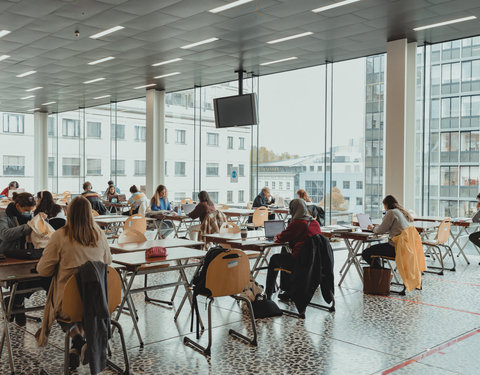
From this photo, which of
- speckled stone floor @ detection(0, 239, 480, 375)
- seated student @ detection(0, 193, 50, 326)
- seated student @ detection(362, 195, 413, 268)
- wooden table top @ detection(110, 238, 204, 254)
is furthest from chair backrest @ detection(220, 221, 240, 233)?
seated student @ detection(0, 193, 50, 326)

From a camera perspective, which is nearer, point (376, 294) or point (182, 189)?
point (376, 294)

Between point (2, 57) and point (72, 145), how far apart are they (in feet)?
29.4

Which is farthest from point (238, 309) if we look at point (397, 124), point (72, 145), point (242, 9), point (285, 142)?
point (72, 145)

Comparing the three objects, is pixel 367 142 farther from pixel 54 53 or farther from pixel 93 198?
pixel 54 53

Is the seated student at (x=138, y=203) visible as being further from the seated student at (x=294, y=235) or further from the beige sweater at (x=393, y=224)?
the beige sweater at (x=393, y=224)

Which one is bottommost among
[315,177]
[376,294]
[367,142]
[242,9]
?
[376,294]

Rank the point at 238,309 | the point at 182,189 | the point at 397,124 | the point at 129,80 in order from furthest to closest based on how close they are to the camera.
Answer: the point at 182,189 → the point at 129,80 → the point at 397,124 → the point at 238,309

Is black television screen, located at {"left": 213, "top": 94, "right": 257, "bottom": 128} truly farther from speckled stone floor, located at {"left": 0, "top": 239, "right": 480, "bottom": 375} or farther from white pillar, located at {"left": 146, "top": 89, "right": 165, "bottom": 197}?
speckled stone floor, located at {"left": 0, "top": 239, "right": 480, "bottom": 375}

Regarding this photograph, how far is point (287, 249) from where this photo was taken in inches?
242

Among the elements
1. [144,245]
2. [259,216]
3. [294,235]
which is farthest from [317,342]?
[259,216]

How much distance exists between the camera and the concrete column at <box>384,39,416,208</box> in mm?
9258

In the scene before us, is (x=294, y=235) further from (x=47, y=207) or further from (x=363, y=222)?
(x=47, y=207)

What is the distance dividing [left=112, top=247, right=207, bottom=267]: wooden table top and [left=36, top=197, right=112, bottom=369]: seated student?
0.58 metres

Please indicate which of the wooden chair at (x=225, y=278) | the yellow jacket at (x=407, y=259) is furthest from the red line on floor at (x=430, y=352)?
the yellow jacket at (x=407, y=259)
